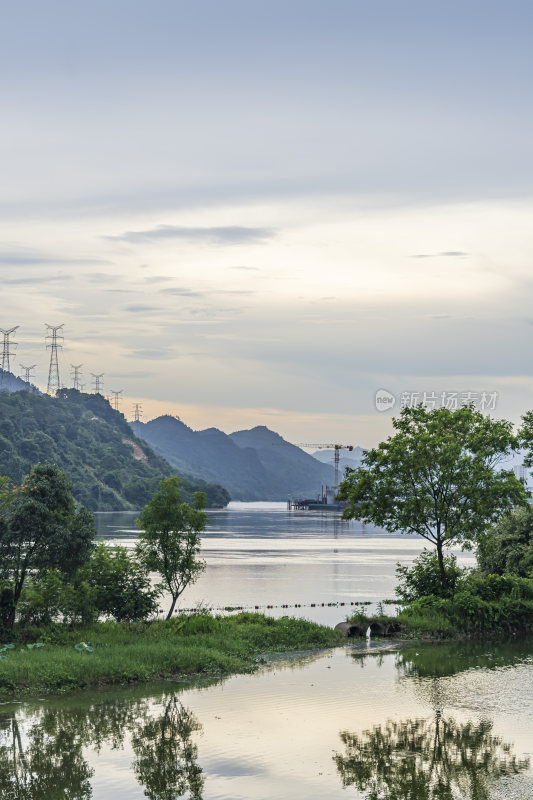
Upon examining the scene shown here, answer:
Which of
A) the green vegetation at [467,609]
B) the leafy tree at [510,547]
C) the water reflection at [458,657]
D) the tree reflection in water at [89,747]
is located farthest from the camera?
the leafy tree at [510,547]

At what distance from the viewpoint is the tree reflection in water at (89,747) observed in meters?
16.2

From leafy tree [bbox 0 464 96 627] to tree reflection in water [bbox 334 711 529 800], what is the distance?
42.7ft

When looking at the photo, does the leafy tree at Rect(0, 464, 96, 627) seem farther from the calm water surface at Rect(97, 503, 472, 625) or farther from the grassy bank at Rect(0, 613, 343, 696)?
the calm water surface at Rect(97, 503, 472, 625)

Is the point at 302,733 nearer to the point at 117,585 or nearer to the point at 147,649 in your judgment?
the point at 147,649

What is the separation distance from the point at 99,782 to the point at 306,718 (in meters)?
6.30

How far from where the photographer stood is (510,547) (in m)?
41.0

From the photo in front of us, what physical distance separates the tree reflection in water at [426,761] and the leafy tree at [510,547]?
1990cm

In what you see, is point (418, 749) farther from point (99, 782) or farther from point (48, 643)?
point (48, 643)

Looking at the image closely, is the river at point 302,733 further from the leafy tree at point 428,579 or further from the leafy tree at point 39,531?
the leafy tree at point 39,531

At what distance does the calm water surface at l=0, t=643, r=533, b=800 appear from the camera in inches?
639

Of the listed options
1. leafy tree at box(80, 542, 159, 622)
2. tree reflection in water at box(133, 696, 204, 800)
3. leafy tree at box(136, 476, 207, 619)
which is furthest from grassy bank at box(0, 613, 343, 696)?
tree reflection in water at box(133, 696, 204, 800)

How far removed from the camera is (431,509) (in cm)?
3738

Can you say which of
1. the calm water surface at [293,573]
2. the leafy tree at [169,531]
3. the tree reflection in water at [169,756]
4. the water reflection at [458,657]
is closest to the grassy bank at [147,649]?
the leafy tree at [169,531]

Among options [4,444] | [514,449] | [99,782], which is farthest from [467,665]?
[4,444]
